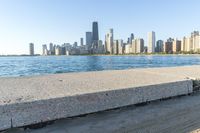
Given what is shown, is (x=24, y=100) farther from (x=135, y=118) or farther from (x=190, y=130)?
(x=190, y=130)

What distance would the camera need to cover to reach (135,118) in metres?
5.32

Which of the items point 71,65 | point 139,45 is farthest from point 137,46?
point 71,65

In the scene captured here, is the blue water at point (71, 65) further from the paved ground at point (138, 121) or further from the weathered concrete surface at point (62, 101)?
the paved ground at point (138, 121)

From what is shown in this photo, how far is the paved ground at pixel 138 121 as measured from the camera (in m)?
4.64

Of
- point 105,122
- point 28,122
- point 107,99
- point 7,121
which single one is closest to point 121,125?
point 105,122

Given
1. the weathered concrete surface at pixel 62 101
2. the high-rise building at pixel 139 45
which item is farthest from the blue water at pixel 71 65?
the high-rise building at pixel 139 45

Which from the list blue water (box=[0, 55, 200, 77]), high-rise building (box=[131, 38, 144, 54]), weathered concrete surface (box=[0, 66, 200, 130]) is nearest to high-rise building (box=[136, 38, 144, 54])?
high-rise building (box=[131, 38, 144, 54])

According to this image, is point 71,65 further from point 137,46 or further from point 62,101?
point 137,46

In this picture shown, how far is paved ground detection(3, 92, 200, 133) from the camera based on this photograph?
15.2ft

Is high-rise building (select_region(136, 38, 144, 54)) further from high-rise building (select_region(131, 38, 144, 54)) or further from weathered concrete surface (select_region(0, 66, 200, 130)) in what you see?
weathered concrete surface (select_region(0, 66, 200, 130))

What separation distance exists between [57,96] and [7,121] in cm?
106

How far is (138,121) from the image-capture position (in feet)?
16.8

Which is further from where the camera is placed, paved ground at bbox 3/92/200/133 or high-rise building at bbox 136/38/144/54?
high-rise building at bbox 136/38/144/54

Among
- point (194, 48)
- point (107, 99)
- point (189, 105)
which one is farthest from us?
point (194, 48)
